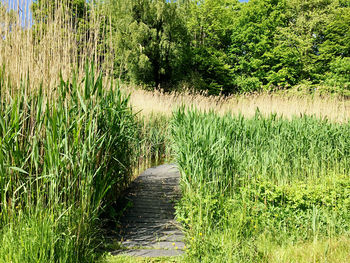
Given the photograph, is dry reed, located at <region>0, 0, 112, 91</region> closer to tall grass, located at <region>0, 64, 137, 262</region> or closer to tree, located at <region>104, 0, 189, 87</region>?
tall grass, located at <region>0, 64, 137, 262</region>

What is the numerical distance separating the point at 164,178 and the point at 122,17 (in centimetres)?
2025

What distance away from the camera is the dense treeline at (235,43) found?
63.3 feet

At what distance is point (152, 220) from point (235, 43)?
25.6 metres

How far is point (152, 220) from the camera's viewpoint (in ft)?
10.8

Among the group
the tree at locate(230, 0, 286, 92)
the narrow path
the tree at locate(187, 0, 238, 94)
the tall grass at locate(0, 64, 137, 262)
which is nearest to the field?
the tall grass at locate(0, 64, 137, 262)

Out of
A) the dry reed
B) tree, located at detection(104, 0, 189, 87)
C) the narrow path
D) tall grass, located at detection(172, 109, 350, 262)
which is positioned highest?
tree, located at detection(104, 0, 189, 87)

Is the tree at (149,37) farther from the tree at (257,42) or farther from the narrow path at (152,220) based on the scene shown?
the narrow path at (152,220)

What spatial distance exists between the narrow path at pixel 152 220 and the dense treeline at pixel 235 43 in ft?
47.5

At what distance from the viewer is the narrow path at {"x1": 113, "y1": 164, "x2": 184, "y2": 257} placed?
103 inches

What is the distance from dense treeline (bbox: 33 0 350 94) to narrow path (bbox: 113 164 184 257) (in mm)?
14471

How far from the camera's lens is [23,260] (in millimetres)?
1835

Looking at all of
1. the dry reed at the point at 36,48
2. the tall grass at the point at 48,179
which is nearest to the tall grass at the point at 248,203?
the tall grass at the point at 48,179

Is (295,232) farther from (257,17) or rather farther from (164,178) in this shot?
(257,17)

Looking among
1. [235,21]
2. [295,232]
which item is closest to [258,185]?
[295,232]
